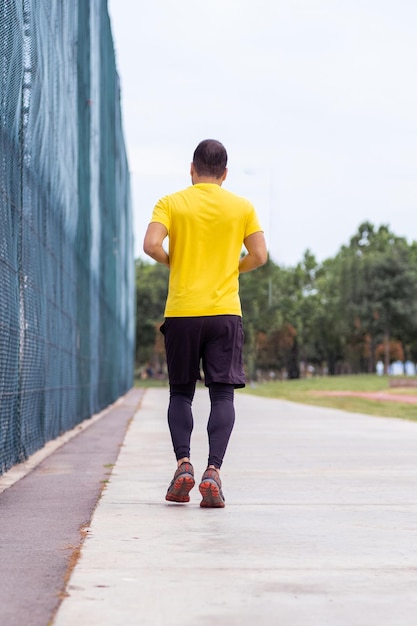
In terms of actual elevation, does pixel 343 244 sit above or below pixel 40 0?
above

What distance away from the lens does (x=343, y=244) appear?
9725cm

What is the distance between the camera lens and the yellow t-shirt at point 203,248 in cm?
575

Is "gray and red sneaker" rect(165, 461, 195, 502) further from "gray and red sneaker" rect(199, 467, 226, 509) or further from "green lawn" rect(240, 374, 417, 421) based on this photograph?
"green lawn" rect(240, 374, 417, 421)

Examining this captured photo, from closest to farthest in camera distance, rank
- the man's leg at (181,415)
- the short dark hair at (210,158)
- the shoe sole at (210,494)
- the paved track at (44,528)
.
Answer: the paved track at (44,528), the shoe sole at (210,494), the man's leg at (181,415), the short dark hair at (210,158)

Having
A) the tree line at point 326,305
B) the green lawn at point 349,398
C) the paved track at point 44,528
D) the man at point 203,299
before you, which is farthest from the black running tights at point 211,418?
the tree line at point 326,305

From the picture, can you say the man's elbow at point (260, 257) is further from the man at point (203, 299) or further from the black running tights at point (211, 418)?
the black running tights at point (211, 418)

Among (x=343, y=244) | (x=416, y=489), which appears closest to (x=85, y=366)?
(x=416, y=489)

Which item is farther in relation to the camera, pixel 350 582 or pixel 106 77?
→ pixel 106 77

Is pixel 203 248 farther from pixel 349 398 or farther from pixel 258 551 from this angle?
pixel 349 398

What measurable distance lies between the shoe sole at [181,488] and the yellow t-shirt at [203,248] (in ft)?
2.63

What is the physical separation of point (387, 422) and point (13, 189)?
27.9ft

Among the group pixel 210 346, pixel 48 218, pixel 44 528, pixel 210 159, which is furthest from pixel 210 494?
pixel 48 218

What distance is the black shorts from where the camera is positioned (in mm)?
5715

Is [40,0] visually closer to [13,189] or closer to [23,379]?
[13,189]
